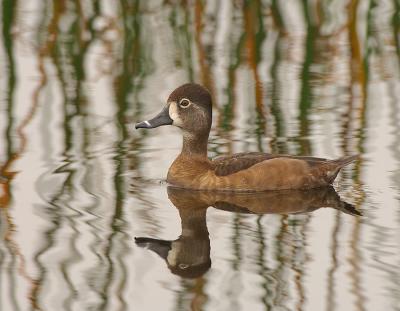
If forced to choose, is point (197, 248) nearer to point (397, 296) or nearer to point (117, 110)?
point (397, 296)

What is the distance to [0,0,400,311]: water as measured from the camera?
307 inches

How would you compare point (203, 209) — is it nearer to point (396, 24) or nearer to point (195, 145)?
point (195, 145)

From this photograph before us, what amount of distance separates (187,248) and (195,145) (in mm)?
2338

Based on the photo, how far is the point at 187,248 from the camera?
8.68 m

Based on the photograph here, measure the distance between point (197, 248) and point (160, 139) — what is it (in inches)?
129

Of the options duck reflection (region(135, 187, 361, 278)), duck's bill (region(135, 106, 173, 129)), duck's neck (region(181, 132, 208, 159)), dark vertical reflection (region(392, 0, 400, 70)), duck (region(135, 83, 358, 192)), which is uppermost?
dark vertical reflection (region(392, 0, 400, 70))

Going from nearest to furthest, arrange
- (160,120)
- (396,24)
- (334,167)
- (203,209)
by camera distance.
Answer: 1. (203,209)
2. (334,167)
3. (160,120)
4. (396,24)

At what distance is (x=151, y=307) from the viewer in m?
7.37

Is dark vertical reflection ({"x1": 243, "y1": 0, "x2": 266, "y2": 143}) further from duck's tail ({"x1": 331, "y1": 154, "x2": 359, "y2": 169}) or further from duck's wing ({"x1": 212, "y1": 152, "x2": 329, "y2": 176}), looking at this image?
duck's tail ({"x1": 331, "y1": 154, "x2": 359, "y2": 169})

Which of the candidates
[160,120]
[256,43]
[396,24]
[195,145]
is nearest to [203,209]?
[195,145]

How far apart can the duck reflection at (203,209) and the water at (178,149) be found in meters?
0.02

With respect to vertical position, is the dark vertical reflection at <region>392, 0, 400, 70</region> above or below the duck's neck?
above

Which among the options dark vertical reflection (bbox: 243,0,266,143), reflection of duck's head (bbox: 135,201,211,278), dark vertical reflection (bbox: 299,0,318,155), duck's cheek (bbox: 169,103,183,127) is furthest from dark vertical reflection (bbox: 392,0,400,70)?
reflection of duck's head (bbox: 135,201,211,278)

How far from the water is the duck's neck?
0.29 meters
